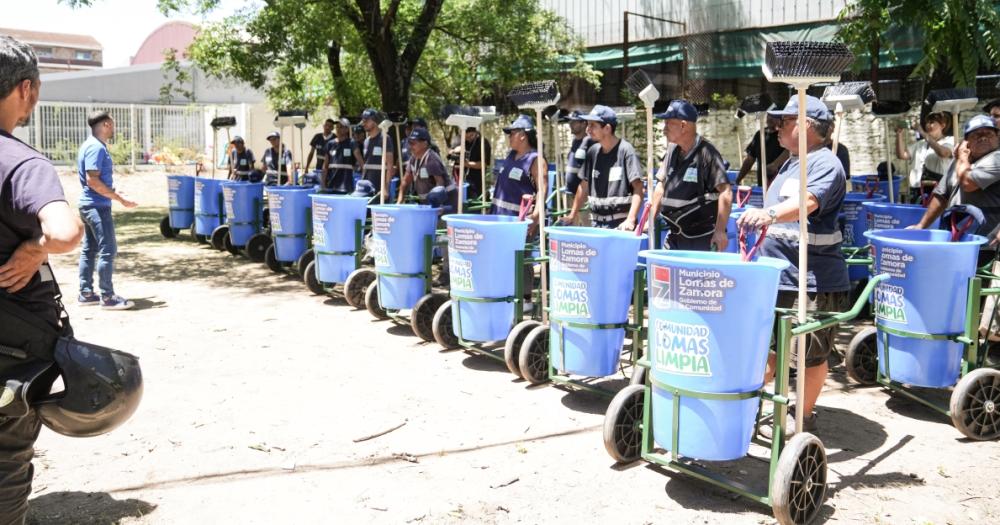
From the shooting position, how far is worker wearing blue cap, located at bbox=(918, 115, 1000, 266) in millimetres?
6211

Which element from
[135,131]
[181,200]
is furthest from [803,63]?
[135,131]

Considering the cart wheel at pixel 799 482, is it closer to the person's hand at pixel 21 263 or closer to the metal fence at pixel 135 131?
the person's hand at pixel 21 263

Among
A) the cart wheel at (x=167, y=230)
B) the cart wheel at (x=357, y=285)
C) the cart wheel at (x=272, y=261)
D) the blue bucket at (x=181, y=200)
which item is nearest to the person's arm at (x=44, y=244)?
the cart wheel at (x=357, y=285)

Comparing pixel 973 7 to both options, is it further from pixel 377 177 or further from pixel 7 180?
pixel 7 180

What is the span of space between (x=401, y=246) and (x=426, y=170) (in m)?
1.69

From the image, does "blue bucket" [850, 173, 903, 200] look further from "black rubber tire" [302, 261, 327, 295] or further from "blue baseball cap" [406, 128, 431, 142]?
"black rubber tire" [302, 261, 327, 295]

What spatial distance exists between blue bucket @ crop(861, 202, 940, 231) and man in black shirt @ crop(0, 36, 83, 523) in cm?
626

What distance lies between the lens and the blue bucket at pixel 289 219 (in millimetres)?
9805

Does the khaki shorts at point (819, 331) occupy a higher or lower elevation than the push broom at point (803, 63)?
lower

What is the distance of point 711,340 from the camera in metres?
3.82

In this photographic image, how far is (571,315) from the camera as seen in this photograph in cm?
550

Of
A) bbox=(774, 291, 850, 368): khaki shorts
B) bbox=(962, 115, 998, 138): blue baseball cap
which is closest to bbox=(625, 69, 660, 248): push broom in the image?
bbox=(774, 291, 850, 368): khaki shorts

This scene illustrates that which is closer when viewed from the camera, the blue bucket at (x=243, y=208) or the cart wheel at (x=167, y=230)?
the blue bucket at (x=243, y=208)

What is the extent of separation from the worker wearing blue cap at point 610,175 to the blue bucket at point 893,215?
2.19m
